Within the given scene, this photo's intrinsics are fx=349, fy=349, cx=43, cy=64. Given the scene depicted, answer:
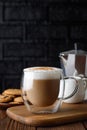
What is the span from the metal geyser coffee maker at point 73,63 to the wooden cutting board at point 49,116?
1.01 ft

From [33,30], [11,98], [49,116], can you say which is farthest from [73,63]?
[33,30]

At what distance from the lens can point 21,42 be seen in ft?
6.67

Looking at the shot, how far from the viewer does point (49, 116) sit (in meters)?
0.89

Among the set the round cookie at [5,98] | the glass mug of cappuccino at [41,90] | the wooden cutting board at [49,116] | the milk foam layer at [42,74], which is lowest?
the wooden cutting board at [49,116]

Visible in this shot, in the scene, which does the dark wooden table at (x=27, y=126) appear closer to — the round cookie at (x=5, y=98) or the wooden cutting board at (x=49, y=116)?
the wooden cutting board at (x=49, y=116)

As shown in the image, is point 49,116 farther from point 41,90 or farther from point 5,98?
point 5,98

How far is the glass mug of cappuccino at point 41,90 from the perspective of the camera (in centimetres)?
93

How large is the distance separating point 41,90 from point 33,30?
3.76 feet

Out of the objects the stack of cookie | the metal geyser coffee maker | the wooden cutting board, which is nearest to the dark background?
the metal geyser coffee maker

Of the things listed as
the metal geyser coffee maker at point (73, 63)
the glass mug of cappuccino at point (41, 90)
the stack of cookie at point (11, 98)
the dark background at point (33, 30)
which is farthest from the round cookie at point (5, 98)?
the dark background at point (33, 30)

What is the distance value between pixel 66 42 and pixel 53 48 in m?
0.08

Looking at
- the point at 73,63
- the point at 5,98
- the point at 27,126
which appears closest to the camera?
the point at 27,126

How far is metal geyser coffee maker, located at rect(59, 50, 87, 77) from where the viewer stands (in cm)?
130

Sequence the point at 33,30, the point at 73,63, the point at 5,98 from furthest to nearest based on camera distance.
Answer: the point at 33,30, the point at 73,63, the point at 5,98
